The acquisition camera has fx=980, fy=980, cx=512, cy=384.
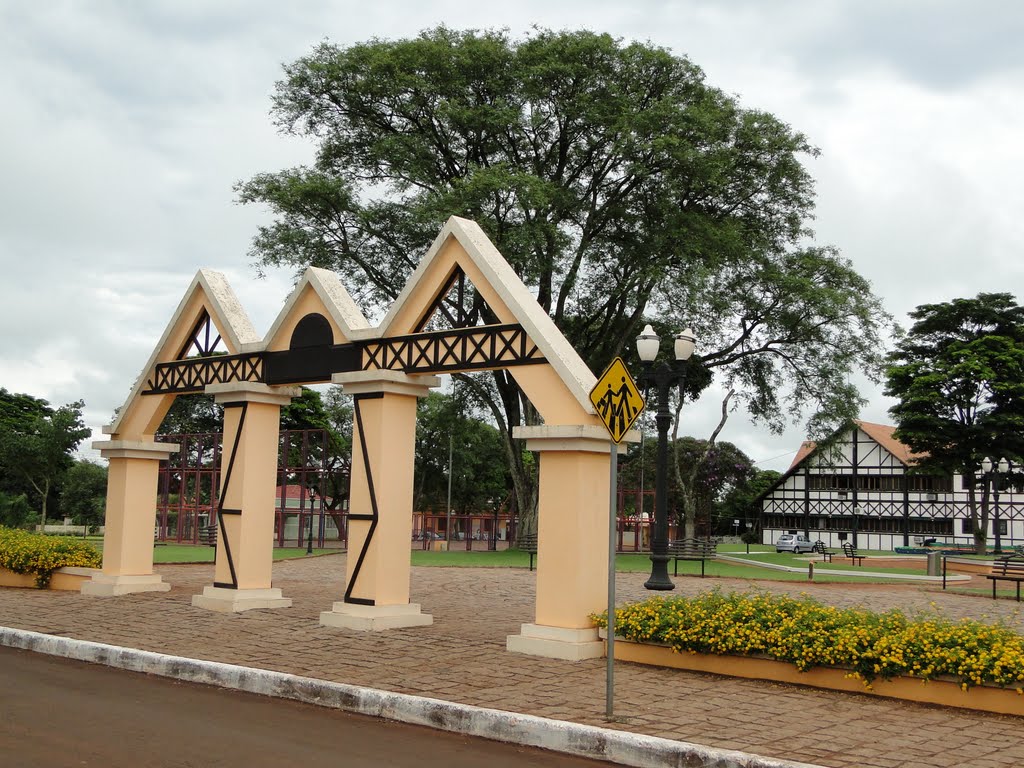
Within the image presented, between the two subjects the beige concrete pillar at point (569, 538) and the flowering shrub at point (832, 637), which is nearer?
the flowering shrub at point (832, 637)

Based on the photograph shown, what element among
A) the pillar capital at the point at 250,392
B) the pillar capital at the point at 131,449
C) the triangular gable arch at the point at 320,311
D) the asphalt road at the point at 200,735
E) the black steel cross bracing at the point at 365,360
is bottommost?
the asphalt road at the point at 200,735

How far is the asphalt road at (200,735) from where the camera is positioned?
6.37 m

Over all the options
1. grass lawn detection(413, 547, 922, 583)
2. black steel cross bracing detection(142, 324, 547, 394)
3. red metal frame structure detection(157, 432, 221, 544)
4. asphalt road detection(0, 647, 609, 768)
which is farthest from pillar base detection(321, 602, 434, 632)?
grass lawn detection(413, 547, 922, 583)

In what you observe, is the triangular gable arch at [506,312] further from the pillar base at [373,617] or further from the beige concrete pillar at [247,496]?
the pillar base at [373,617]

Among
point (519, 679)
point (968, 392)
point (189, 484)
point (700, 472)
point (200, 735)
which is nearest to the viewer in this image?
point (200, 735)

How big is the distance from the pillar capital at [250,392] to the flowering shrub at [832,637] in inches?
271

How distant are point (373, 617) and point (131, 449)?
705 cm

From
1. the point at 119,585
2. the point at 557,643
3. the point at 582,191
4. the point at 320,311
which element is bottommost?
the point at 119,585

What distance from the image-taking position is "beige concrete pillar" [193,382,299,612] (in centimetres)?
1499

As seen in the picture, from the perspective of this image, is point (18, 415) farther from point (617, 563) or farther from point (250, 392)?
point (250, 392)

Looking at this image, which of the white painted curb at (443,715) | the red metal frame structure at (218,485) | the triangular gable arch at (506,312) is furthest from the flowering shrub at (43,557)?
the red metal frame structure at (218,485)

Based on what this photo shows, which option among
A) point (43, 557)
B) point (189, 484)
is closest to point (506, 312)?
point (43, 557)

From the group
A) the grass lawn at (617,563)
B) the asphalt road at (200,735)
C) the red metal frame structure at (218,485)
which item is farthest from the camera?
the red metal frame structure at (218,485)

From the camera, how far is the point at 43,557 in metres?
17.8
